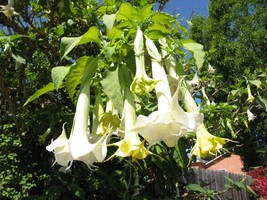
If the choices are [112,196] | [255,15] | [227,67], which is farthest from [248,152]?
[112,196]

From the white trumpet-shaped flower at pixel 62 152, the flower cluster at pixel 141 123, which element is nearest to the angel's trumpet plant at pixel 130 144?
the flower cluster at pixel 141 123

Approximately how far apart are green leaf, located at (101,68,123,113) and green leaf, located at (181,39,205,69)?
0.69 ft

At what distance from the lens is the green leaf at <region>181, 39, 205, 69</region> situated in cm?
90

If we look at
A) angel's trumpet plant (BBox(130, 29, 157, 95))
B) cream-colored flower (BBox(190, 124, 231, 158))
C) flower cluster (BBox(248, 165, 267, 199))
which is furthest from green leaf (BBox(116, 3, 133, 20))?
flower cluster (BBox(248, 165, 267, 199))

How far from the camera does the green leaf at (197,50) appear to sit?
2.96 ft

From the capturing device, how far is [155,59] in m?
0.84

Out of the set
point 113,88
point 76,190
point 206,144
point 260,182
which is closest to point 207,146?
point 206,144

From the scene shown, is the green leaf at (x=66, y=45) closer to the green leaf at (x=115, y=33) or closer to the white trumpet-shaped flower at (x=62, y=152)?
Result: the green leaf at (x=115, y=33)

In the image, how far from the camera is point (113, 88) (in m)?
0.84

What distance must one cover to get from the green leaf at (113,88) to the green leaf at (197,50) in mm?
209

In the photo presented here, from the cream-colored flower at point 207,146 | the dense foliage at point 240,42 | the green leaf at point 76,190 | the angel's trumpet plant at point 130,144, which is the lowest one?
the green leaf at point 76,190

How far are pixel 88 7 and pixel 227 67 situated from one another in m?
7.30

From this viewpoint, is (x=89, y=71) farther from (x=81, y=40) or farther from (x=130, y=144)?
(x=130, y=144)

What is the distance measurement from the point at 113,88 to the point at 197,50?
259 mm
